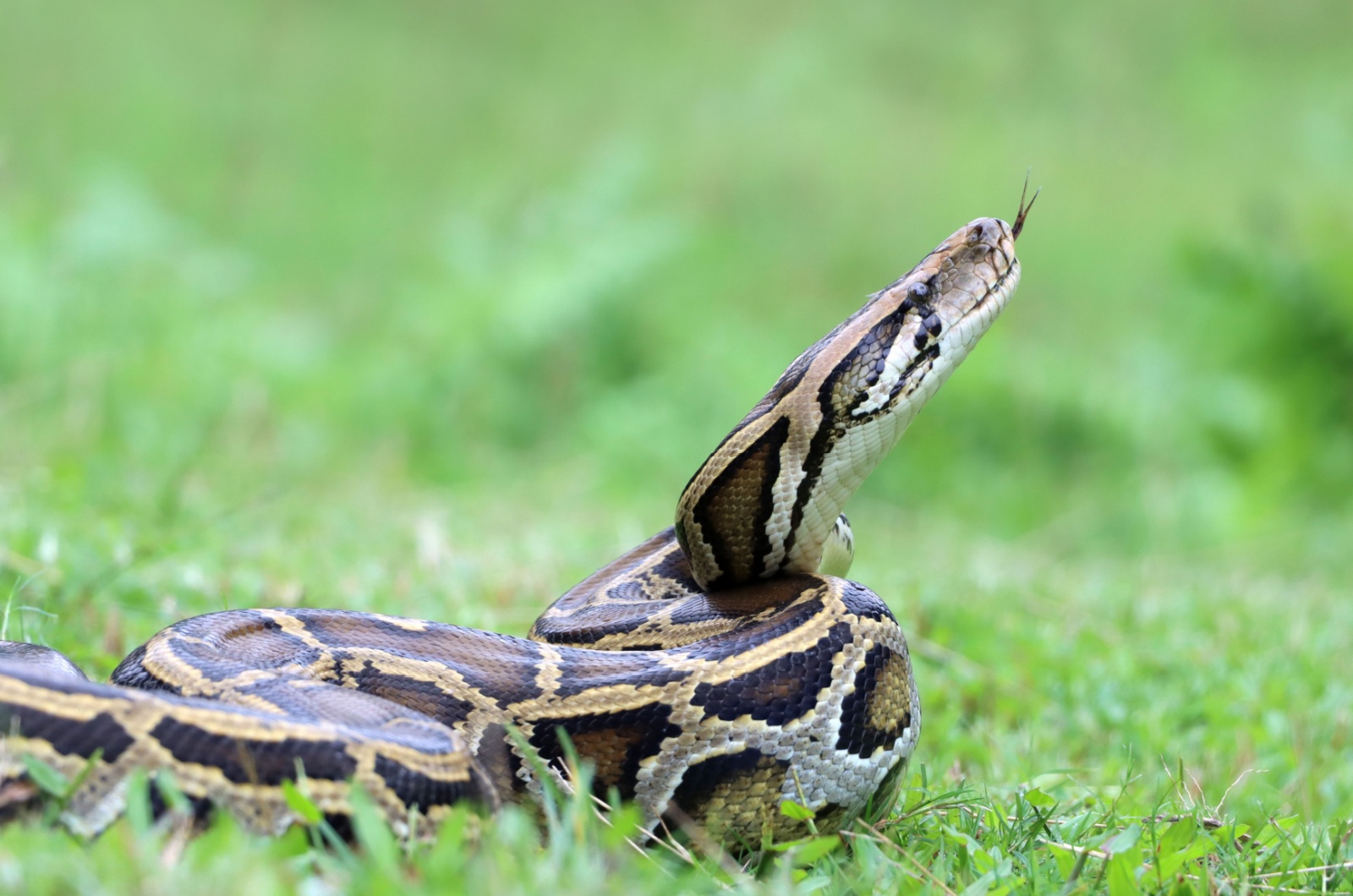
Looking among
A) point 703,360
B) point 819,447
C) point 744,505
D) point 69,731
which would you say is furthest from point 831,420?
point 703,360

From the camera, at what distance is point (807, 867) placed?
11.5 ft

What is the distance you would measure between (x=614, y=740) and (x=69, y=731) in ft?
4.70

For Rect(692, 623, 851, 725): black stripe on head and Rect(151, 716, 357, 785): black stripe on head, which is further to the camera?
Rect(692, 623, 851, 725): black stripe on head

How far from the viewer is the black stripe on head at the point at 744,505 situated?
4.61m

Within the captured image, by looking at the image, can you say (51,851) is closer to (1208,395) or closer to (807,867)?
(807,867)

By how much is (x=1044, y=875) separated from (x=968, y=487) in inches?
406

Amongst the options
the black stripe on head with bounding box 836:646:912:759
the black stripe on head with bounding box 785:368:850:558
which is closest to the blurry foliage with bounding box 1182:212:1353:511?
the black stripe on head with bounding box 785:368:850:558

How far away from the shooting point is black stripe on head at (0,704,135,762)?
2955 millimetres

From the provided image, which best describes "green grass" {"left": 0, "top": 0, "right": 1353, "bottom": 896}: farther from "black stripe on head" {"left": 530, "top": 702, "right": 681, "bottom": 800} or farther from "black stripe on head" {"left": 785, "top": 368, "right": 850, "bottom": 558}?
"black stripe on head" {"left": 785, "top": 368, "right": 850, "bottom": 558}

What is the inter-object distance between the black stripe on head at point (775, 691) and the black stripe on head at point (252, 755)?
3.60 ft

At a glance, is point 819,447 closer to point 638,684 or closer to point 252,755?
point 638,684

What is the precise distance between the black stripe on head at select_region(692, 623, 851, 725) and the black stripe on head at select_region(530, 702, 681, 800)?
14 cm

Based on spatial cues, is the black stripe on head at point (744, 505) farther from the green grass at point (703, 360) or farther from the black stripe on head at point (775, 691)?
the green grass at point (703, 360)

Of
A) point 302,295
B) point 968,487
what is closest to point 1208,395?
point 968,487
